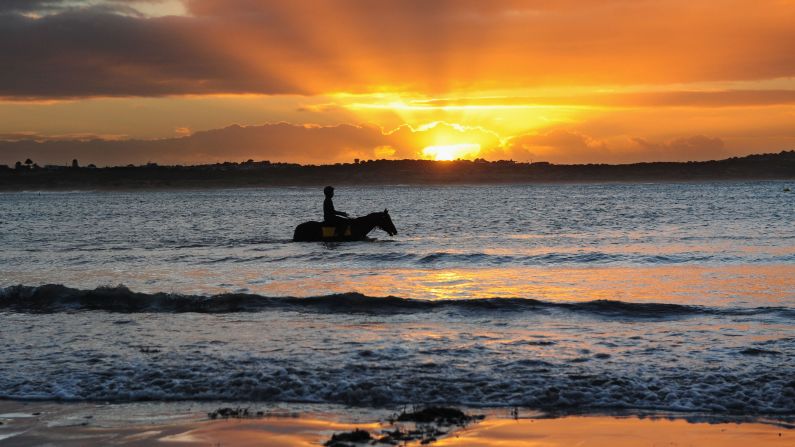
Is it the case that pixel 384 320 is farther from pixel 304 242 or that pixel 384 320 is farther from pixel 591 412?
pixel 304 242

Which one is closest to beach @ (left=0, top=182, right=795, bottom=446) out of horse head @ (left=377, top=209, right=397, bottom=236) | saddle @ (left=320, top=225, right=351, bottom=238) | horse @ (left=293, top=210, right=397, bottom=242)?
saddle @ (left=320, top=225, right=351, bottom=238)

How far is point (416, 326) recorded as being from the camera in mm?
15203

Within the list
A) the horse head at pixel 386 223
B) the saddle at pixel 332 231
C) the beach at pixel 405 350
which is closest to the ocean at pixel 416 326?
the beach at pixel 405 350

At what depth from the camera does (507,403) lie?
981 cm

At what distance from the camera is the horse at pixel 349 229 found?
33.6m

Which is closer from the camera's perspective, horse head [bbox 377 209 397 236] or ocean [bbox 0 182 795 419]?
ocean [bbox 0 182 795 419]

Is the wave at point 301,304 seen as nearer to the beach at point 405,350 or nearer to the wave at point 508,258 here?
the beach at point 405,350

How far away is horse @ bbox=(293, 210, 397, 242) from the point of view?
33594mm

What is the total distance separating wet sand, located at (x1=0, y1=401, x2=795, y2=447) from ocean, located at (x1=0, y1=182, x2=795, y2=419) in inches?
19.0

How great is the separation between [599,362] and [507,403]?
235 centimetres

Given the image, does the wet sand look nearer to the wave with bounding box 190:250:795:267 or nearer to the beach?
the beach

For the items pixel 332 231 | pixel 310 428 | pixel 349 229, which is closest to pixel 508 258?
pixel 349 229

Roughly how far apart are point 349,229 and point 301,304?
50.3 feet

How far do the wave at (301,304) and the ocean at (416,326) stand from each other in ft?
0.20
